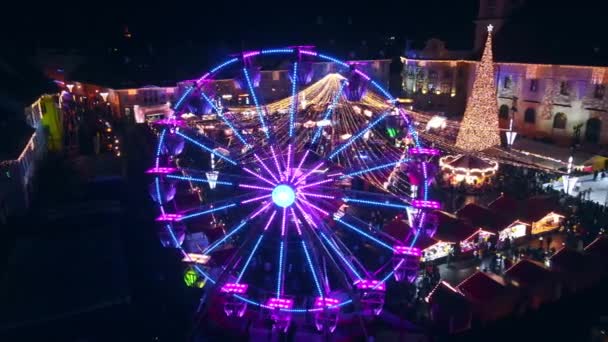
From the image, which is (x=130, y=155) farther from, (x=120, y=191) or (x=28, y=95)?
(x=28, y=95)

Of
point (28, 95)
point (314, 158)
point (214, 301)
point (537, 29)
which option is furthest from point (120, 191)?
point (537, 29)

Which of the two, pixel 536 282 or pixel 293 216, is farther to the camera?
pixel 536 282

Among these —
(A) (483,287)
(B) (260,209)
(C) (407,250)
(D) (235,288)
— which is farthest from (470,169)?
(D) (235,288)

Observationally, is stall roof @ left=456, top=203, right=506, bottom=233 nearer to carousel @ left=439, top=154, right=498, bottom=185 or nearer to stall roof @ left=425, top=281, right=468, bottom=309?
stall roof @ left=425, top=281, right=468, bottom=309

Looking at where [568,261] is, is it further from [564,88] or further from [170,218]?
[564,88]

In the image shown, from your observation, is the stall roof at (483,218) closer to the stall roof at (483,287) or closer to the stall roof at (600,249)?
the stall roof at (600,249)

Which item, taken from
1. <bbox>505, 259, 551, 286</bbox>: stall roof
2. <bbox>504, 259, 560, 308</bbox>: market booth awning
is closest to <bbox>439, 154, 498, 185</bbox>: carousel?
<bbox>505, 259, 551, 286</bbox>: stall roof
